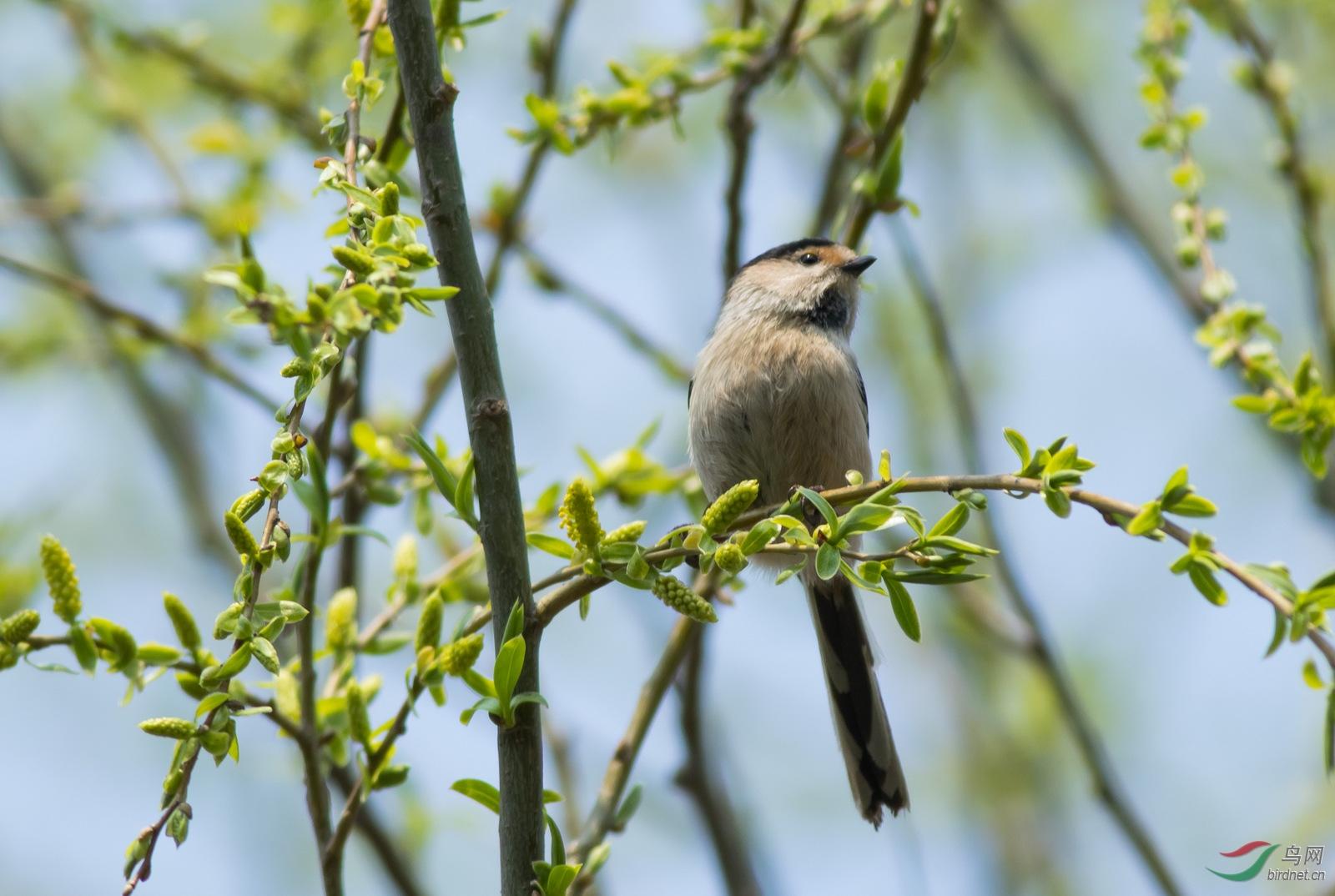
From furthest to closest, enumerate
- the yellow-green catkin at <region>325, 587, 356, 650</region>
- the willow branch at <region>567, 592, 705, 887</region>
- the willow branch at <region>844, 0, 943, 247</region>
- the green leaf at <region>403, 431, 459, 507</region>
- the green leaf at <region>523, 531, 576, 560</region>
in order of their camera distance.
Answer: the willow branch at <region>844, 0, 943, 247</region> → the willow branch at <region>567, 592, 705, 887</region> → the yellow-green catkin at <region>325, 587, 356, 650</region> → the green leaf at <region>523, 531, 576, 560</region> → the green leaf at <region>403, 431, 459, 507</region>

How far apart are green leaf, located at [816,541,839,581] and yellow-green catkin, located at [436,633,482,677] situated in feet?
1.83

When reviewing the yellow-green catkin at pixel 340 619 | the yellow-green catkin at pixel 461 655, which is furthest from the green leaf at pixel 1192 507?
the yellow-green catkin at pixel 340 619

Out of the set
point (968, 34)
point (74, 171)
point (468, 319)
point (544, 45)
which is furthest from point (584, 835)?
point (74, 171)

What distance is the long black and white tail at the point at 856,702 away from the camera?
303cm

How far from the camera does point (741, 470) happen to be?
11.1ft

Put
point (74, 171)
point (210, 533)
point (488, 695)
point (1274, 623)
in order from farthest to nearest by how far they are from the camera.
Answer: point (74, 171)
point (210, 533)
point (488, 695)
point (1274, 623)

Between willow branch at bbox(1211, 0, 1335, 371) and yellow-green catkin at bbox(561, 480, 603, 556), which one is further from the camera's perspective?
willow branch at bbox(1211, 0, 1335, 371)

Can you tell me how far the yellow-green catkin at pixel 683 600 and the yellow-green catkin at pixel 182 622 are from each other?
2.19 feet

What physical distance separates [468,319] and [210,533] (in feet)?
10.00

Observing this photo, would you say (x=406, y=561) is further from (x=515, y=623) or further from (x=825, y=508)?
(x=825, y=508)

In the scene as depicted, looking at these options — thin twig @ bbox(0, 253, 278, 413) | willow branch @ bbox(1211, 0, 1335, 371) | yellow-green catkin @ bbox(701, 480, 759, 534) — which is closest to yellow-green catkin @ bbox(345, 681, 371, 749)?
yellow-green catkin @ bbox(701, 480, 759, 534)

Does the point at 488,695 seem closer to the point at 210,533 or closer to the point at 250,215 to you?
the point at 250,215

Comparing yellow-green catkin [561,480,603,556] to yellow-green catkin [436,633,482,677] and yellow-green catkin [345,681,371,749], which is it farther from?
yellow-green catkin [345,681,371,749]

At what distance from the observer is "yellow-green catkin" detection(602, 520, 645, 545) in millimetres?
1647
